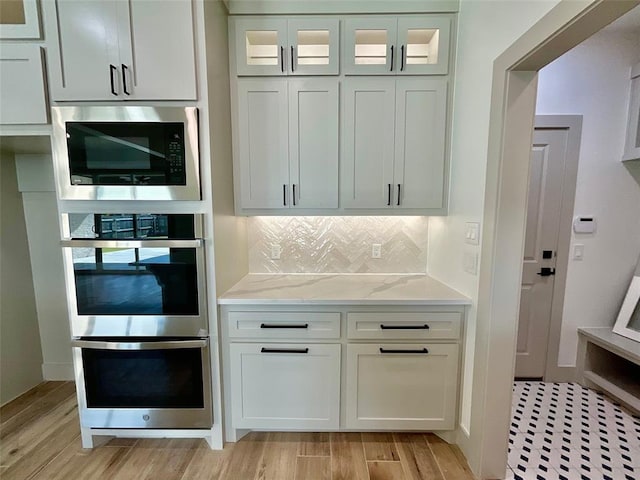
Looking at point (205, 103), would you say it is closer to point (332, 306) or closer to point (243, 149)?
point (243, 149)

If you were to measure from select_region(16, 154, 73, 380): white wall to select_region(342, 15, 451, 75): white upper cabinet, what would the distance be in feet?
8.15

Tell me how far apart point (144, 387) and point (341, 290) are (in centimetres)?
136

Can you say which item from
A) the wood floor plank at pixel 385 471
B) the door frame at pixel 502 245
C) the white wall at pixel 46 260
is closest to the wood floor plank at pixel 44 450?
the white wall at pixel 46 260

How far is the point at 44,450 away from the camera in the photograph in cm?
175

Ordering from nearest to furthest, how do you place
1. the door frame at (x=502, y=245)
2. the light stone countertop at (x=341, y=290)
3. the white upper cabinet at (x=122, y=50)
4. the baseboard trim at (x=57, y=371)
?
the door frame at (x=502, y=245), the white upper cabinet at (x=122, y=50), the light stone countertop at (x=341, y=290), the baseboard trim at (x=57, y=371)

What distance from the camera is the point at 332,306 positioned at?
1.71m

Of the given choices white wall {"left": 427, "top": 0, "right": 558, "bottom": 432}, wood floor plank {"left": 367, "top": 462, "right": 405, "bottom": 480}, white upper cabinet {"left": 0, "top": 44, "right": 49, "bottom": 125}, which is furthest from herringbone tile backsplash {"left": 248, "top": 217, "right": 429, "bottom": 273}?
white upper cabinet {"left": 0, "top": 44, "right": 49, "bottom": 125}

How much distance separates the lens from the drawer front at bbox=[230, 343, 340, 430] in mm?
1739

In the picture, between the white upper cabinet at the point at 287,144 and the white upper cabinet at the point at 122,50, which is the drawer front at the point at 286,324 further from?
the white upper cabinet at the point at 122,50

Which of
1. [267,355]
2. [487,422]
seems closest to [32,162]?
[267,355]

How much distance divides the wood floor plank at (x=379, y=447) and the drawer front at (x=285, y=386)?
24 cm

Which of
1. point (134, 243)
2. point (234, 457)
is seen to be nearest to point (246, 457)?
point (234, 457)

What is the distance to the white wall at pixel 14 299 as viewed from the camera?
2.15 m

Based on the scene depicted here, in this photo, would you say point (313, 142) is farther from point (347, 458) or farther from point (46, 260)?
point (46, 260)
